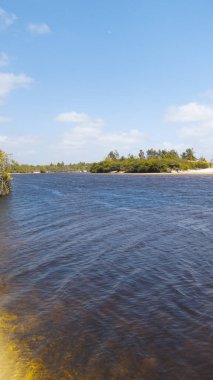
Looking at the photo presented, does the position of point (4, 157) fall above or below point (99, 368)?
above

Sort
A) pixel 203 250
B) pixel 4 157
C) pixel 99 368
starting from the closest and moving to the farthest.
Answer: pixel 99 368 → pixel 203 250 → pixel 4 157

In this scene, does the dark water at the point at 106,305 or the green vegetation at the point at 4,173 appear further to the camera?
the green vegetation at the point at 4,173

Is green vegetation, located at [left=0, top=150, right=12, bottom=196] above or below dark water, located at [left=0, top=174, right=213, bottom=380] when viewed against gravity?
above

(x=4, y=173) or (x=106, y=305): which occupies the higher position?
(x=4, y=173)

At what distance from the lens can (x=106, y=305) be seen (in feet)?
54.4

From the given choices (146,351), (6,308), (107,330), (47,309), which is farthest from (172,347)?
(6,308)

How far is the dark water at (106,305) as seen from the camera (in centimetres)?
1174

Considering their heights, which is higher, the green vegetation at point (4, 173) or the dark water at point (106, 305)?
the green vegetation at point (4, 173)

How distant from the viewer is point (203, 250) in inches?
1032

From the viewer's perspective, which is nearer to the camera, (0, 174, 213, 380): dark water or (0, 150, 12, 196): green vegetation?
(0, 174, 213, 380): dark water

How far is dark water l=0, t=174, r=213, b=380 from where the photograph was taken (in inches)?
462

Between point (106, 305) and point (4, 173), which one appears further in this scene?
point (4, 173)

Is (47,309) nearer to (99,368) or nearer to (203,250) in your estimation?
(99,368)

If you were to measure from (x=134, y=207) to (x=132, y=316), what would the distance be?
134ft
